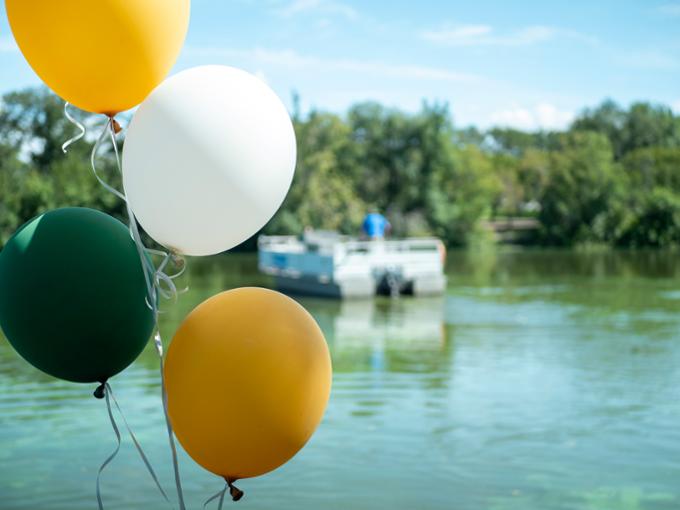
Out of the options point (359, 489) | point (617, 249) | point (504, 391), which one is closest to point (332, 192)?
point (617, 249)

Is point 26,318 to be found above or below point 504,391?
above

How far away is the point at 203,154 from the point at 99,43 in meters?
0.52

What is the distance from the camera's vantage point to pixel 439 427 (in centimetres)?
705

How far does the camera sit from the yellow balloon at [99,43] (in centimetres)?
301

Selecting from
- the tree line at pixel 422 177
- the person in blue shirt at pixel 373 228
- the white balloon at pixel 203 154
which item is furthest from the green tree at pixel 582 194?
the white balloon at pixel 203 154

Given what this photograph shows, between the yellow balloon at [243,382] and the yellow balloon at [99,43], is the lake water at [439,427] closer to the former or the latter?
the yellow balloon at [243,382]

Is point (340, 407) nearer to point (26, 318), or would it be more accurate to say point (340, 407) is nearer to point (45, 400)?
point (45, 400)

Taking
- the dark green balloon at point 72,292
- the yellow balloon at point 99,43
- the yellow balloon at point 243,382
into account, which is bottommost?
the yellow balloon at point 243,382

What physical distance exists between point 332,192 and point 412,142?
579 cm

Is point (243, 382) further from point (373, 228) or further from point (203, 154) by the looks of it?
point (373, 228)

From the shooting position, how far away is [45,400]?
328 inches

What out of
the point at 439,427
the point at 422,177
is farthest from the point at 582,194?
the point at 439,427

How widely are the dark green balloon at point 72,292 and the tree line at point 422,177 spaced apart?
31.0 m

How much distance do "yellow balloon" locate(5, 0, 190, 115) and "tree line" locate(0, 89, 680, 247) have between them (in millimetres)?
31004
